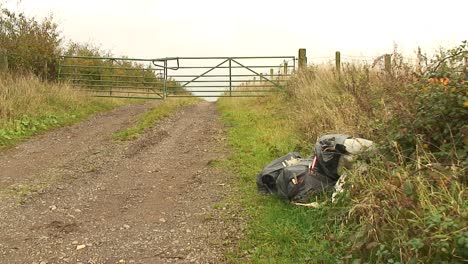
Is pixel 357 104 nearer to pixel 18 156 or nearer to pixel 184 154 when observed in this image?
pixel 184 154

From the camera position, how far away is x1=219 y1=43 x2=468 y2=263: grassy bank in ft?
8.99

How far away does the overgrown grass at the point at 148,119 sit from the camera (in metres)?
9.08

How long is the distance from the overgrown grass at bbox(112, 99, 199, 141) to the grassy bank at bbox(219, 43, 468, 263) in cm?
390

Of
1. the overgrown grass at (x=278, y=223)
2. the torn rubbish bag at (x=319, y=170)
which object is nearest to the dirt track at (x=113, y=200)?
the overgrown grass at (x=278, y=223)

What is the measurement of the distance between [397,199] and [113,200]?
334 centimetres

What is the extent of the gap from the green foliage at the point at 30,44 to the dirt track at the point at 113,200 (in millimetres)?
5114

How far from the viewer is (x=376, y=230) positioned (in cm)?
303

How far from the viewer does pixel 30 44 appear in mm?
13594

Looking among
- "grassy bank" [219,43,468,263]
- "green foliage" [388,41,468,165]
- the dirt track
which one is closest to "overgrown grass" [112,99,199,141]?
the dirt track

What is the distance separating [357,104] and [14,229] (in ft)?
15.0

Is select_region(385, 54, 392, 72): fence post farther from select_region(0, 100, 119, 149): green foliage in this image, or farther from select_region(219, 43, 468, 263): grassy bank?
select_region(0, 100, 119, 149): green foliage

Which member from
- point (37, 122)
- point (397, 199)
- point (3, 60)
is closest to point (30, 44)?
point (3, 60)

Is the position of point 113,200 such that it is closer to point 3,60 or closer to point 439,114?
point 439,114

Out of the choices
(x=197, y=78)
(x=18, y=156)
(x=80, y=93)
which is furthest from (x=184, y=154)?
(x=197, y=78)
